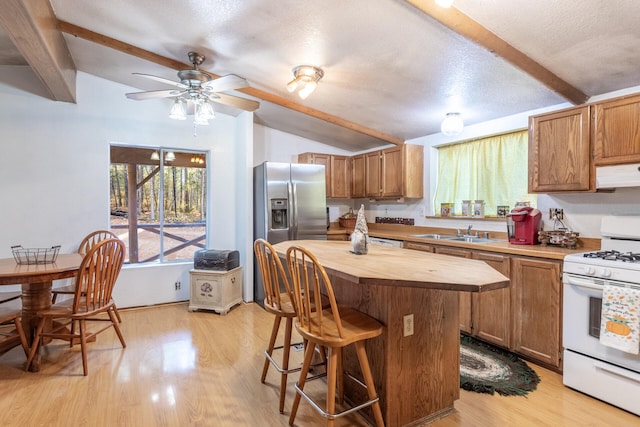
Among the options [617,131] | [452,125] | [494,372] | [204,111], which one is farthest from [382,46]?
[494,372]

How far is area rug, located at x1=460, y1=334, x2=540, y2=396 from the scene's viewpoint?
2.32 metres

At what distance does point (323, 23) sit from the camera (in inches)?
93.6

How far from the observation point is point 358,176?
5.19 metres

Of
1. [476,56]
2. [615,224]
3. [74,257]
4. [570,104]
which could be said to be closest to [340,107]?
[476,56]

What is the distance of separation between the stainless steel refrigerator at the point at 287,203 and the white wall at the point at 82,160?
0.29 metres

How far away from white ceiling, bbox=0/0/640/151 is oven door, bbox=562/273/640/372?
1.53 metres

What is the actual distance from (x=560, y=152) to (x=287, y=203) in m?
2.82

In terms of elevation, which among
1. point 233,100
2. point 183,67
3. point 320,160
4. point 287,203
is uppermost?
point 183,67

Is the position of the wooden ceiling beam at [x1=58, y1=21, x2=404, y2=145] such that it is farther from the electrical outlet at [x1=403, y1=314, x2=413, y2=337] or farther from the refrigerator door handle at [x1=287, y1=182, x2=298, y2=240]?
the electrical outlet at [x1=403, y1=314, x2=413, y2=337]

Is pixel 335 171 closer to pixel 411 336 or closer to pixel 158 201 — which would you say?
pixel 158 201

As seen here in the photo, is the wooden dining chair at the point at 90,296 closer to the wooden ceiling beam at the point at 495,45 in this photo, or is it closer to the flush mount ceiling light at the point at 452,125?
the wooden ceiling beam at the point at 495,45

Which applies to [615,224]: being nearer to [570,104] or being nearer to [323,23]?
[570,104]

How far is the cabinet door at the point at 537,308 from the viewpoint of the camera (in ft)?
8.18

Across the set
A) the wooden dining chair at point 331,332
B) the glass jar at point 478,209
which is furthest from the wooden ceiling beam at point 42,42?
the glass jar at point 478,209
